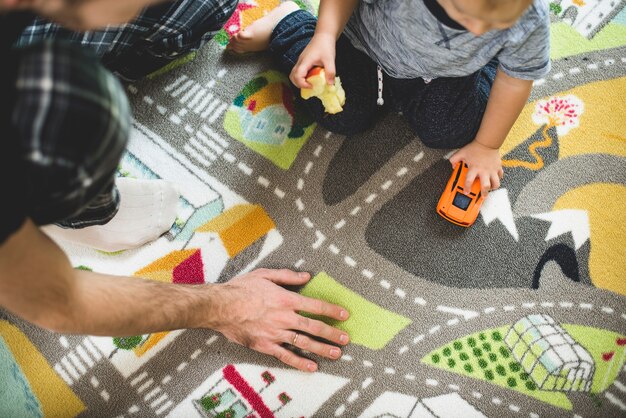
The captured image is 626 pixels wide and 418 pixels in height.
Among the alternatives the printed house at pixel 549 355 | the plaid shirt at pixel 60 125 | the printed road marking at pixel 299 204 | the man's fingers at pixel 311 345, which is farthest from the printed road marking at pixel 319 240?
the plaid shirt at pixel 60 125

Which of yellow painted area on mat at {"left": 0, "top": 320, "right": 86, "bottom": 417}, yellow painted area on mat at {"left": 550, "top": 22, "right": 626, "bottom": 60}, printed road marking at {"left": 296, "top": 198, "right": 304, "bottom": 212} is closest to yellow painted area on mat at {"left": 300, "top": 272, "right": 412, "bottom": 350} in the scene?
Answer: printed road marking at {"left": 296, "top": 198, "right": 304, "bottom": 212}

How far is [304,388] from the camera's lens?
957mm

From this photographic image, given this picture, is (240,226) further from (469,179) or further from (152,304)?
(469,179)

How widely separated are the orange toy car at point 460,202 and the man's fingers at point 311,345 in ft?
1.09

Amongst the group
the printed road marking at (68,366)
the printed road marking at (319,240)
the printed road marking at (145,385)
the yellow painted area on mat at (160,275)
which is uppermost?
the printed road marking at (319,240)

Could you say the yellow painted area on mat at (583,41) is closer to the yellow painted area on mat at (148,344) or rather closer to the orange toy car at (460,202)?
the orange toy car at (460,202)

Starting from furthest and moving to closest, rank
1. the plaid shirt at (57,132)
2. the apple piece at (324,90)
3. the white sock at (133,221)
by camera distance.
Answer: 1. the white sock at (133,221)
2. the apple piece at (324,90)
3. the plaid shirt at (57,132)

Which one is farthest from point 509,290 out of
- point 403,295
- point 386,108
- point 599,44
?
point 599,44

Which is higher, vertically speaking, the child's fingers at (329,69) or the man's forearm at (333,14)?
the man's forearm at (333,14)

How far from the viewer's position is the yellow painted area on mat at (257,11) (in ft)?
3.58

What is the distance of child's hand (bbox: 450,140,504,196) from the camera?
964 millimetres

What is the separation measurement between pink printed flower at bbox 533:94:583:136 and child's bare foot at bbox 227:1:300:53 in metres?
0.54

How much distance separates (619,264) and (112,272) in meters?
0.98

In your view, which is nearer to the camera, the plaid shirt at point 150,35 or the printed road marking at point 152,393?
the plaid shirt at point 150,35
